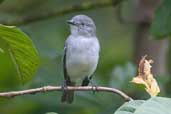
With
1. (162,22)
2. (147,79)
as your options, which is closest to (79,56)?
(162,22)

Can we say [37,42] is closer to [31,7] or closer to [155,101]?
[31,7]

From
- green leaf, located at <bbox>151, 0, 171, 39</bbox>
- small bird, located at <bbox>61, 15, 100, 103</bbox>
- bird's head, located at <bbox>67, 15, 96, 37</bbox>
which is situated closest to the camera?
green leaf, located at <bbox>151, 0, 171, 39</bbox>

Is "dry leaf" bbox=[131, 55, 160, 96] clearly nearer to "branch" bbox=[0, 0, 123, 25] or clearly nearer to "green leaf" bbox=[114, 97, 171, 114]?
"green leaf" bbox=[114, 97, 171, 114]

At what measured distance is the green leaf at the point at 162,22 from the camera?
403 centimetres

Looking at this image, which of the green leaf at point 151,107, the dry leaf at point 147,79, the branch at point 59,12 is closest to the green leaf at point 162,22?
the branch at point 59,12

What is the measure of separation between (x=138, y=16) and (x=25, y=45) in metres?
2.77

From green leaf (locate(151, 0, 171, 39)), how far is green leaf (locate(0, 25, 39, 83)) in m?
1.31

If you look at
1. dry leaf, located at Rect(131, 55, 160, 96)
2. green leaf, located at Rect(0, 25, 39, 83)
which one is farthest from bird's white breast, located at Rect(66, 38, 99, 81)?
dry leaf, located at Rect(131, 55, 160, 96)

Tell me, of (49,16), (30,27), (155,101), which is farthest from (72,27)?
(155,101)

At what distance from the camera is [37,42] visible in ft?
17.5

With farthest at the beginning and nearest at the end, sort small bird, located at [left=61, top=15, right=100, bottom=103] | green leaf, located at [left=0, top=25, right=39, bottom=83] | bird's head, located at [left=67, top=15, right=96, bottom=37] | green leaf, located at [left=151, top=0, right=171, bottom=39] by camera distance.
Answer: bird's head, located at [left=67, top=15, right=96, bottom=37], small bird, located at [left=61, top=15, right=100, bottom=103], green leaf, located at [left=151, top=0, right=171, bottom=39], green leaf, located at [left=0, top=25, right=39, bottom=83]

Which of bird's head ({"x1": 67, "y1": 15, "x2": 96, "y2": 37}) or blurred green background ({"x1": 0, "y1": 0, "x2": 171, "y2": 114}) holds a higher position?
bird's head ({"x1": 67, "y1": 15, "x2": 96, "y2": 37})

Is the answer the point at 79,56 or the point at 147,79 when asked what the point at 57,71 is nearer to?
the point at 79,56

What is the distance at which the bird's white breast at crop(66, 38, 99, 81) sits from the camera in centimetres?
494
